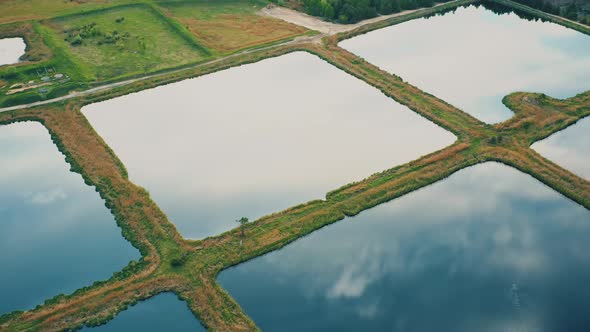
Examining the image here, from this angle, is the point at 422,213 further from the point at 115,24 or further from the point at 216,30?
the point at 115,24

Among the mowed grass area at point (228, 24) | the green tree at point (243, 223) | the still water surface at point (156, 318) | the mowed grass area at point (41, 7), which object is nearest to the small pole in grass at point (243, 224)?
the green tree at point (243, 223)

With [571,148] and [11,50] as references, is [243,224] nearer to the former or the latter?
[571,148]

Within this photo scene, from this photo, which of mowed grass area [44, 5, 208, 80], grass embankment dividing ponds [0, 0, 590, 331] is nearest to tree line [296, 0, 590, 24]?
grass embankment dividing ponds [0, 0, 590, 331]

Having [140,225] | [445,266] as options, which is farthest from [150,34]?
[445,266]

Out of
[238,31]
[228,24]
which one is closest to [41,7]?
[228,24]

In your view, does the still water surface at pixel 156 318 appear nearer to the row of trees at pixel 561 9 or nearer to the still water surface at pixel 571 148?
the still water surface at pixel 571 148

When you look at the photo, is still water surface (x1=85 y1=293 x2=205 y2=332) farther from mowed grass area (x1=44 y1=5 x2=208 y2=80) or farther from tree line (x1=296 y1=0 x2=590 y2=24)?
tree line (x1=296 y1=0 x2=590 y2=24)

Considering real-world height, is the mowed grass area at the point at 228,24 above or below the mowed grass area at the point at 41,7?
below
